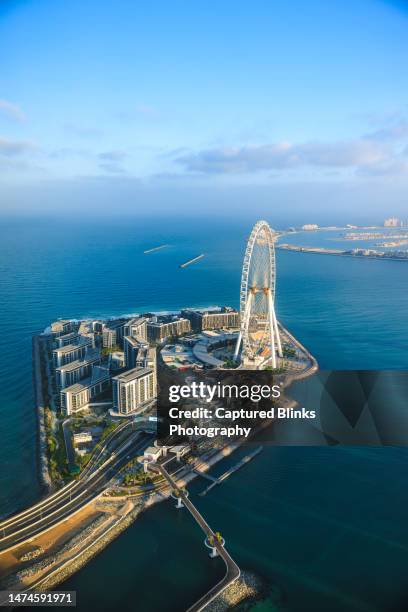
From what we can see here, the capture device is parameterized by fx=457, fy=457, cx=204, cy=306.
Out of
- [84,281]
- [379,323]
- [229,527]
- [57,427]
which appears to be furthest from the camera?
[84,281]

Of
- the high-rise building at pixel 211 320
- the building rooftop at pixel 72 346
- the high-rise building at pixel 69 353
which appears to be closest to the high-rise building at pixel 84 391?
the high-rise building at pixel 69 353

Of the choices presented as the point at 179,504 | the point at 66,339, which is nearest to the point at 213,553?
the point at 179,504

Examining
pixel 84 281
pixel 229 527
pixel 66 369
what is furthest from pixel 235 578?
pixel 84 281

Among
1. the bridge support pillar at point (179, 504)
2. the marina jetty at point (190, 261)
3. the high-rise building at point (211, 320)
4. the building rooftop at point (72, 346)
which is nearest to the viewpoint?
the bridge support pillar at point (179, 504)

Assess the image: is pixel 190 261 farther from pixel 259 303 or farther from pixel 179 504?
pixel 179 504

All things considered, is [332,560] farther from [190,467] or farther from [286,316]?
[286,316]

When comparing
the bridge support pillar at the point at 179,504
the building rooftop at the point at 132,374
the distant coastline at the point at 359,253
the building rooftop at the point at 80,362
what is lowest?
the bridge support pillar at the point at 179,504

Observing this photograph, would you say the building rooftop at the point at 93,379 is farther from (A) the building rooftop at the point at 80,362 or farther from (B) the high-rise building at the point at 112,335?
(B) the high-rise building at the point at 112,335
